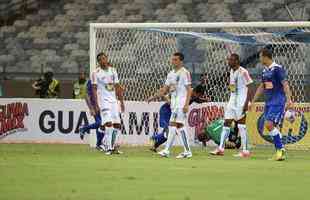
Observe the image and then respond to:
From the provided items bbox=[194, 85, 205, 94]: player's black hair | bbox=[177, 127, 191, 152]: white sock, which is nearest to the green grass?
bbox=[177, 127, 191, 152]: white sock

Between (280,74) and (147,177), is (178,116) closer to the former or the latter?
(280,74)

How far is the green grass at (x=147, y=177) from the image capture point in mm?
11000

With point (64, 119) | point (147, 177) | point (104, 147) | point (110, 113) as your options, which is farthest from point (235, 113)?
point (64, 119)

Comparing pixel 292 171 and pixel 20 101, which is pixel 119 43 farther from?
pixel 292 171

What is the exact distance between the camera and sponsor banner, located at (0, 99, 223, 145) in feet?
75.2

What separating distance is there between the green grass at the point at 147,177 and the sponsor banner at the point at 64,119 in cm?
392

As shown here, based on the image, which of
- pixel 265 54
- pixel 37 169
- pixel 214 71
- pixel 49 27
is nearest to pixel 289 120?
pixel 214 71

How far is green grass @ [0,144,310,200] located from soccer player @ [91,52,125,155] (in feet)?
1.92

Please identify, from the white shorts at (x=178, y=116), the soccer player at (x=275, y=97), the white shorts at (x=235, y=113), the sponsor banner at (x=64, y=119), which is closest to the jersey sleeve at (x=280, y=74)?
the soccer player at (x=275, y=97)

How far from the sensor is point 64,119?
24.2 metres

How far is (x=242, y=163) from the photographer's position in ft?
53.7

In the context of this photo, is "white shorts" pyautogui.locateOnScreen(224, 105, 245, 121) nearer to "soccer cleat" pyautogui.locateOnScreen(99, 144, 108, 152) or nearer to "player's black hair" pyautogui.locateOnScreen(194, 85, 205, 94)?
"soccer cleat" pyautogui.locateOnScreen(99, 144, 108, 152)

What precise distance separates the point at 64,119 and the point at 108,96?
5223 millimetres

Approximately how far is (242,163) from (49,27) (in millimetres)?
17975
